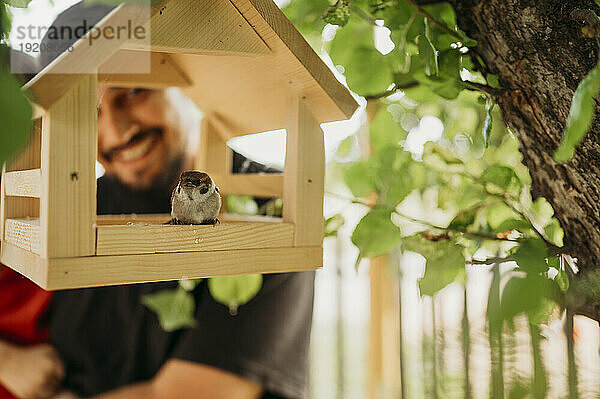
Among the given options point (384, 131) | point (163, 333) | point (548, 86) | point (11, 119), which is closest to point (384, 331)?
point (163, 333)

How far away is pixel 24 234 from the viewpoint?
1.70ft

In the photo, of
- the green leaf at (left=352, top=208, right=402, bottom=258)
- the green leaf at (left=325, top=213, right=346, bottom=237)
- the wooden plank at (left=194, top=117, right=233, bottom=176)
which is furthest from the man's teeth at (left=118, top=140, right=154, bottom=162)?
the green leaf at (left=352, top=208, right=402, bottom=258)

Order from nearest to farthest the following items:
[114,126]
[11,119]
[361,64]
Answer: [11,119] → [361,64] → [114,126]

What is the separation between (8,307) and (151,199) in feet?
1.35

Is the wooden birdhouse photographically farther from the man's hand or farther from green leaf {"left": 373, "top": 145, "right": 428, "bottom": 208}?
the man's hand

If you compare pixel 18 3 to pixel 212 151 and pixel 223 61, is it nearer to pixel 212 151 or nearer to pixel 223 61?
pixel 223 61

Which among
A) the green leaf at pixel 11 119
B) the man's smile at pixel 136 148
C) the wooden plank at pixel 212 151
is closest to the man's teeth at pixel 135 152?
the man's smile at pixel 136 148

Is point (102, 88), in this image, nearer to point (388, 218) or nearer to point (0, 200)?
point (0, 200)

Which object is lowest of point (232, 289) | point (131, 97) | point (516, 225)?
point (232, 289)

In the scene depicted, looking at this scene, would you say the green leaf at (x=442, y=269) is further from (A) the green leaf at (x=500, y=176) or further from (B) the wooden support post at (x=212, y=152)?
(B) the wooden support post at (x=212, y=152)

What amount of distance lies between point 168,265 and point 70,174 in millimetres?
124

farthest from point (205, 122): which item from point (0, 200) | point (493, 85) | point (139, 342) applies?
point (139, 342)

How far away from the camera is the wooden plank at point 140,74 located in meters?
0.66

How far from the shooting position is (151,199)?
1234 millimetres
